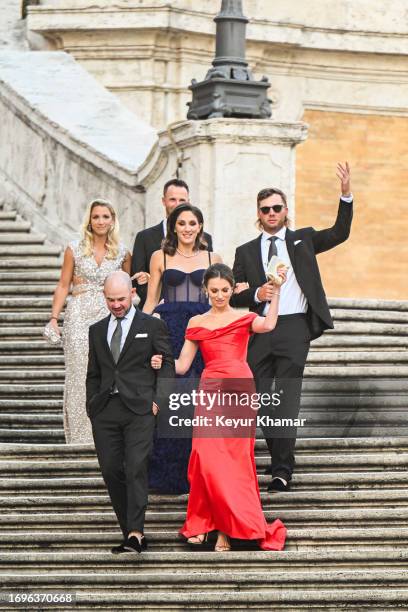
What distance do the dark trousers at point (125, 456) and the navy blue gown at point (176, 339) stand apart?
0.55 m

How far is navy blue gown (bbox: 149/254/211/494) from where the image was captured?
38.3ft

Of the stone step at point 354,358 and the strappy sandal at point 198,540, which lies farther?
the stone step at point 354,358

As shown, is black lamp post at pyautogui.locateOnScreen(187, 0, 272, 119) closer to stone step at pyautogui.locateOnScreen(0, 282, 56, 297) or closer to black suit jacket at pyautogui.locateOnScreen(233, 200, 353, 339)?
stone step at pyautogui.locateOnScreen(0, 282, 56, 297)

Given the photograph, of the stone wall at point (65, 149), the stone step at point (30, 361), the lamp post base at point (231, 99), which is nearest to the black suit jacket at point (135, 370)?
the stone step at point (30, 361)

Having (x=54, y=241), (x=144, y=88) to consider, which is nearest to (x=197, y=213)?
(x=54, y=241)

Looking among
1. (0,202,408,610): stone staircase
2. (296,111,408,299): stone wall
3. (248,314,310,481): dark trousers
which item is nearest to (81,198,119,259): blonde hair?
(0,202,408,610): stone staircase

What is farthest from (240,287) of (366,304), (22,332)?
(366,304)

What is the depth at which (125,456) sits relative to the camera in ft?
36.1

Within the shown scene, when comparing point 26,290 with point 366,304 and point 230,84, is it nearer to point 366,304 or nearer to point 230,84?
point 230,84

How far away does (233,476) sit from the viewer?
1098cm

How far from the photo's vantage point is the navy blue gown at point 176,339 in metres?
11.7

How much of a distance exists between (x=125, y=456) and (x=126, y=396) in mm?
316

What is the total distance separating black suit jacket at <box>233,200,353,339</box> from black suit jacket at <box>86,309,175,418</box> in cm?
90

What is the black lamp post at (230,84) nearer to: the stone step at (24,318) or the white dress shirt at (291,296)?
the stone step at (24,318)
